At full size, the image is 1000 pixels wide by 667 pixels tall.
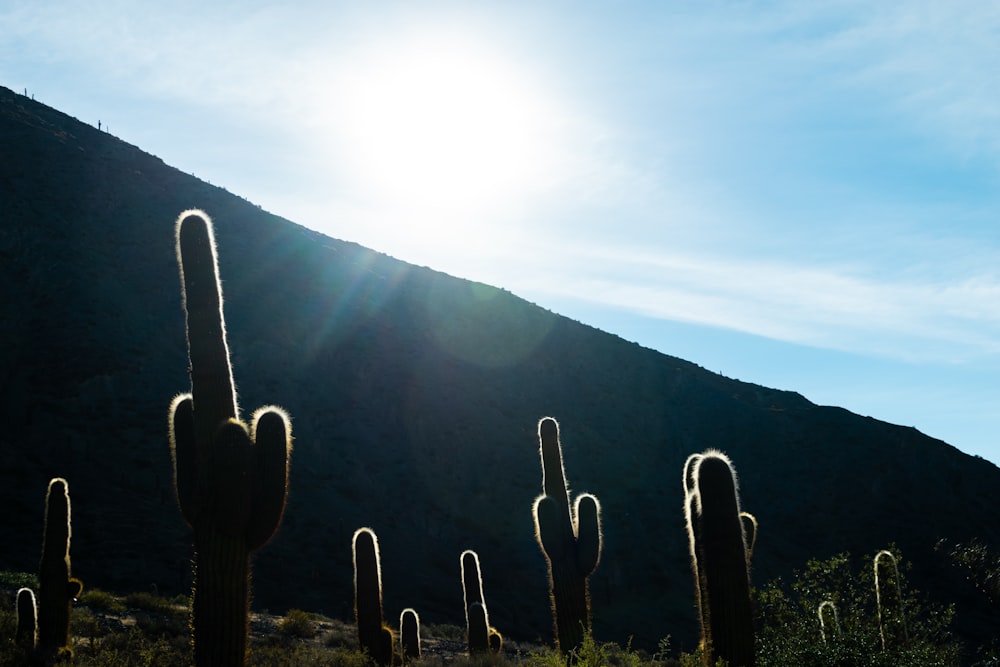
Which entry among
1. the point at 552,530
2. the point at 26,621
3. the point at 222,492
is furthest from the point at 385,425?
the point at 222,492

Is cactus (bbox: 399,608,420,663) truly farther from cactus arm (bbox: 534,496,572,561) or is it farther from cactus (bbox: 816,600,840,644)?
cactus (bbox: 816,600,840,644)

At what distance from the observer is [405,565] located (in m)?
32.7

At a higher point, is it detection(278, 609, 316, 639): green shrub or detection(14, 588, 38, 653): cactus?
detection(14, 588, 38, 653): cactus

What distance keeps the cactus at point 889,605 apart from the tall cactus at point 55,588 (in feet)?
37.9

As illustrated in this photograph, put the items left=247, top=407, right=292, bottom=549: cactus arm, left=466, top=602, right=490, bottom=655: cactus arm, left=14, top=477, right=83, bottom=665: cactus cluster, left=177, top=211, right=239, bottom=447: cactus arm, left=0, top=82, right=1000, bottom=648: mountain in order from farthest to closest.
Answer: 1. left=0, top=82, right=1000, bottom=648: mountain
2. left=466, top=602, right=490, bottom=655: cactus arm
3. left=14, top=477, right=83, bottom=665: cactus cluster
4. left=177, top=211, right=239, bottom=447: cactus arm
5. left=247, top=407, right=292, bottom=549: cactus arm

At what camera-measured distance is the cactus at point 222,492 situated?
8.37 meters

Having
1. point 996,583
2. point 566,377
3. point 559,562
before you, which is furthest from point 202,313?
point 566,377

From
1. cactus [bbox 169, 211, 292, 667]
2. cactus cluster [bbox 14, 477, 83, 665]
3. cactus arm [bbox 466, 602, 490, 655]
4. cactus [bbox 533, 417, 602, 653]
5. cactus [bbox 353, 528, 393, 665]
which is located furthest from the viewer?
cactus arm [bbox 466, 602, 490, 655]

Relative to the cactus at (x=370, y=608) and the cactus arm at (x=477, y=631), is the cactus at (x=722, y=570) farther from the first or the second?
the cactus arm at (x=477, y=631)

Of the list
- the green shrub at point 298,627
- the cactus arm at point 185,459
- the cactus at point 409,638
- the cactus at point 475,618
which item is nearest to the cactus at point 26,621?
the cactus arm at point 185,459

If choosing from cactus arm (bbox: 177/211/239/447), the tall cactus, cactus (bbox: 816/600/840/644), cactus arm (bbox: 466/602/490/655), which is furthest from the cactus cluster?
cactus (bbox: 816/600/840/644)

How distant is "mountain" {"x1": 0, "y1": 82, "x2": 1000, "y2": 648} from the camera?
30.6 m

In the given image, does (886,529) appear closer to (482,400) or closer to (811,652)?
(482,400)

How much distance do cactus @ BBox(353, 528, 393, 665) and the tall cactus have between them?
439 cm
